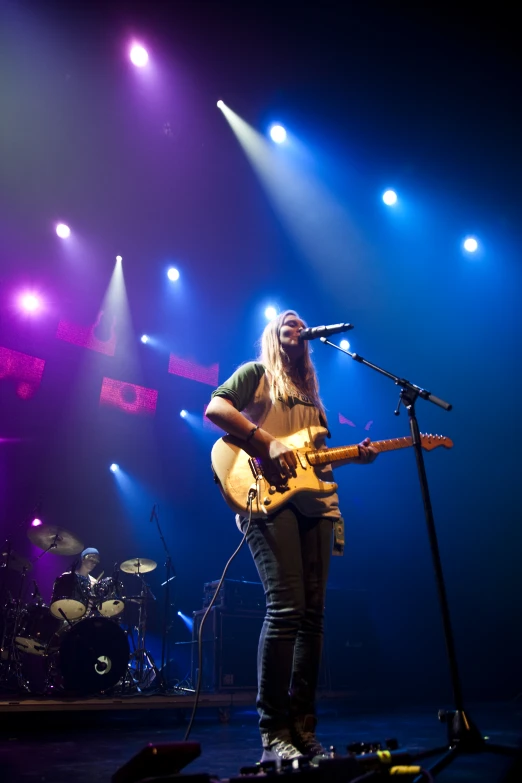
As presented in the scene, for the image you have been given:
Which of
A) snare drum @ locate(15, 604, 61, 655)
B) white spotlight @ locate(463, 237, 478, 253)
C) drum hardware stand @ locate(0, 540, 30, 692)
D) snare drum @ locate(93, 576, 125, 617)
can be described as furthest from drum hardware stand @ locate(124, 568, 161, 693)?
white spotlight @ locate(463, 237, 478, 253)

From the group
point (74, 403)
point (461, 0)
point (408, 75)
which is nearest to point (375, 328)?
point (408, 75)

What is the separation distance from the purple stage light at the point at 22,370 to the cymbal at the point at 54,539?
10.2 ft

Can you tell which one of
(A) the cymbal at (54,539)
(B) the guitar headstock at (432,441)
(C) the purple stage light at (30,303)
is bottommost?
(B) the guitar headstock at (432,441)

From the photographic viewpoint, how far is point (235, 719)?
5770 mm

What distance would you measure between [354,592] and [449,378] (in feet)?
12.7

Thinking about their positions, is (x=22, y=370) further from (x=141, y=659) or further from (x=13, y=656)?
(x=141, y=659)

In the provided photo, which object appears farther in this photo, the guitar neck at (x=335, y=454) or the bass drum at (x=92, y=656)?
the bass drum at (x=92, y=656)

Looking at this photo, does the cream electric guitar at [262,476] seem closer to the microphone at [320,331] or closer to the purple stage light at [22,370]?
the microphone at [320,331]

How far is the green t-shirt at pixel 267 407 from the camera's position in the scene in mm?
2717

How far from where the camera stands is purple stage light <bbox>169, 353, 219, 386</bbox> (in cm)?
1059

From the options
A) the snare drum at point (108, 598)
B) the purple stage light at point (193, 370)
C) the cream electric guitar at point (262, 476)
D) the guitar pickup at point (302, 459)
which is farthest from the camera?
the purple stage light at point (193, 370)

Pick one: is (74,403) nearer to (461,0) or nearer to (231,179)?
(231,179)

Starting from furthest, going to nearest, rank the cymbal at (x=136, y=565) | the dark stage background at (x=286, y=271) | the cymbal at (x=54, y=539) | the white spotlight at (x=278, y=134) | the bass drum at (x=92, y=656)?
the white spotlight at (x=278, y=134) < the cymbal at (x=136, y=565) < the cymbal at (x=54, y=539) < the dark stage background at (x=286, y=271) < the bass drum at (x=92, y=656)

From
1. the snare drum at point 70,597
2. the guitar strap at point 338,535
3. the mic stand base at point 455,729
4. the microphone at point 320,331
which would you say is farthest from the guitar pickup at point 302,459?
the snare drum at point 70,597
